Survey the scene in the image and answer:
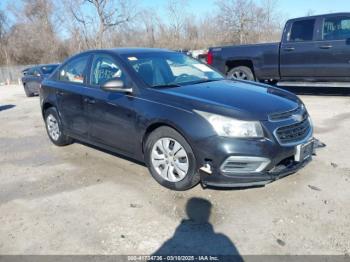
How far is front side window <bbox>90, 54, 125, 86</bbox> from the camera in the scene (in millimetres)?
5227

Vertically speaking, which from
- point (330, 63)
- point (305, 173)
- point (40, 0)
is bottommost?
point (305, 173)

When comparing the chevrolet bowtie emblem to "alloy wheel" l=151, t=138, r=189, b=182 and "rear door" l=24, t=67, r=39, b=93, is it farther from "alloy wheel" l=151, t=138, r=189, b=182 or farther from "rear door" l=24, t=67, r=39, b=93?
"rear door" l=24, t=67, r=39, b=93

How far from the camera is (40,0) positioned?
5050cm

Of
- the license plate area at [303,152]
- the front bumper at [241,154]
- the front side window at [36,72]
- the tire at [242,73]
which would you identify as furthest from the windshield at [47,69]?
the license plate area at [303,152]

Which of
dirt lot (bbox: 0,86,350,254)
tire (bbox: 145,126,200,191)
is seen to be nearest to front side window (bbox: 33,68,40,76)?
dirt lot (bbox: 0,86,350,254)

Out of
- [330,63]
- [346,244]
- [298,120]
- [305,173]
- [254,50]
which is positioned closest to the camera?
[346,244]

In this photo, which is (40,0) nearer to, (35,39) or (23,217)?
(35,39)

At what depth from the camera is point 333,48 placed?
9.52 meters

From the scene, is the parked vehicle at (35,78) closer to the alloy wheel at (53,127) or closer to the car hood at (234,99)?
the alloy wheel at (53,127)

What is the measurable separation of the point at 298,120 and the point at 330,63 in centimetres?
598

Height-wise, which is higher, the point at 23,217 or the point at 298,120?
the point at 298,120

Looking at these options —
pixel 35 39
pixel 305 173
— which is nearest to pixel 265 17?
pixel 35 39

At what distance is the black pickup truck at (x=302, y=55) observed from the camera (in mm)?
9547

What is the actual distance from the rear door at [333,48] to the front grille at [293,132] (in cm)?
567
